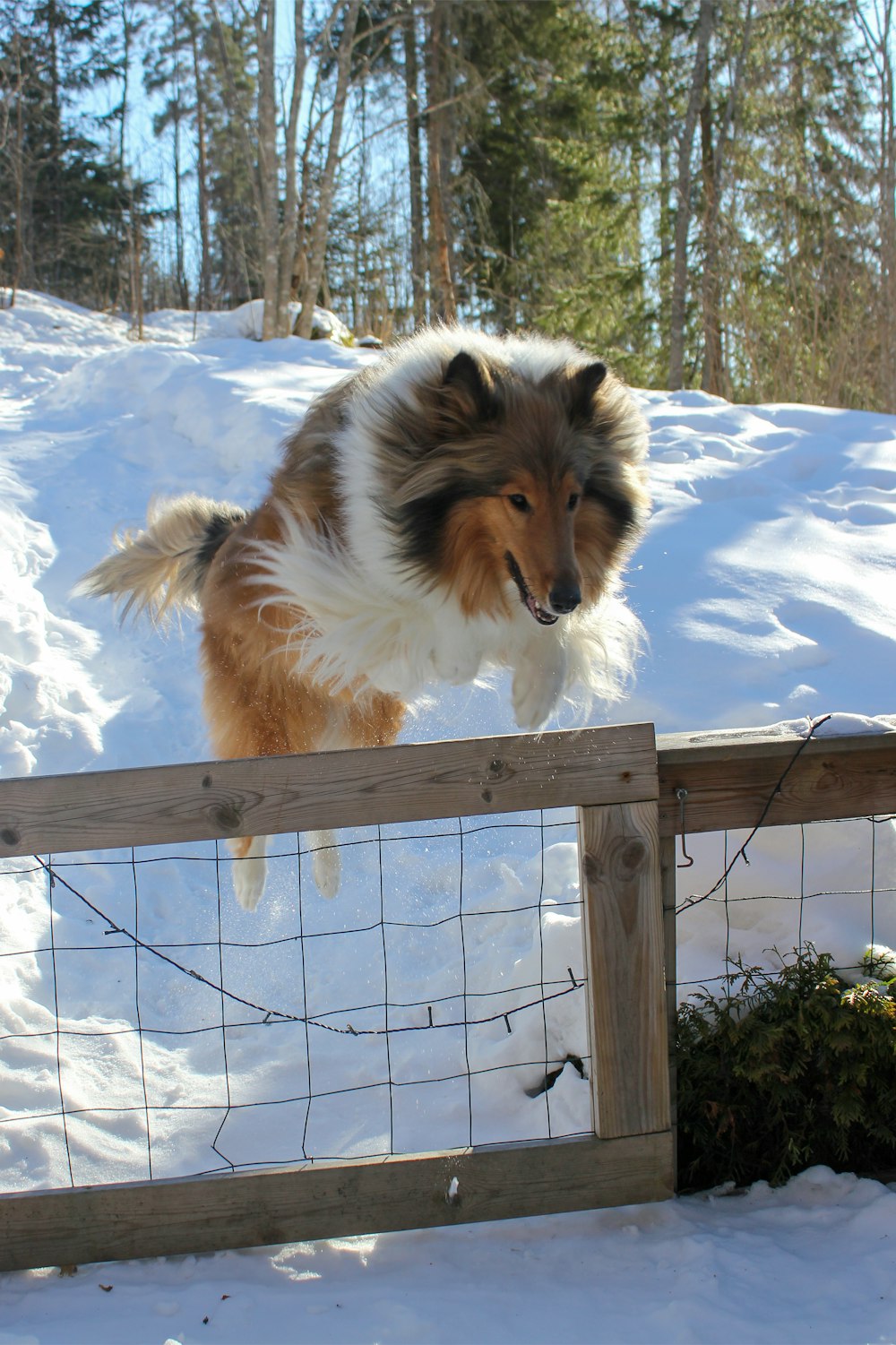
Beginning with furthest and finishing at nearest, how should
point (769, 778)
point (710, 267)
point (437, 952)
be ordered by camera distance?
point (710, 267)
point (437, 952)
point (769, 778)

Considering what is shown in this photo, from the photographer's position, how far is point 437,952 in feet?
12.6

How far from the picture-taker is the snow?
2.13 metres

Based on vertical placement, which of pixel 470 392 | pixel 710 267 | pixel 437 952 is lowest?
pixel 437 952

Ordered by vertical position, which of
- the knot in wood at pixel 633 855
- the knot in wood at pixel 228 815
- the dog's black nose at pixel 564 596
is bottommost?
the knot in wood at pixel 633 855

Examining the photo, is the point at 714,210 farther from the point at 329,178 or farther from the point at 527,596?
the point at 527,596

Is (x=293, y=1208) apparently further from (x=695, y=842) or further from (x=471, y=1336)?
(x=695, y=842)

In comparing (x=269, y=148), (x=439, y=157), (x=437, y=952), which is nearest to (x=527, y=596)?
(x=437, y=952)

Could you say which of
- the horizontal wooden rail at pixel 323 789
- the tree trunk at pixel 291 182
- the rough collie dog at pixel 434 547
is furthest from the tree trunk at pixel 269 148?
the horizontal wooden rail at pixel 323 789

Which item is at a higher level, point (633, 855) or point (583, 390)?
point (583, 390)

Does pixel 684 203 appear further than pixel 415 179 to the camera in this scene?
No

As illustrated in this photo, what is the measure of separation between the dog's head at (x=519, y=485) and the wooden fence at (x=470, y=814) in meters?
0.65

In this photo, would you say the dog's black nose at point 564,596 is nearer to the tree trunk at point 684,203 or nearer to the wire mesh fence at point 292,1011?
the wire mesh fence at point 292,1011

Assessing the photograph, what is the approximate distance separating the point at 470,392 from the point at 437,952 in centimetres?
201

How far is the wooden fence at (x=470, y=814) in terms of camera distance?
222 centimetres
